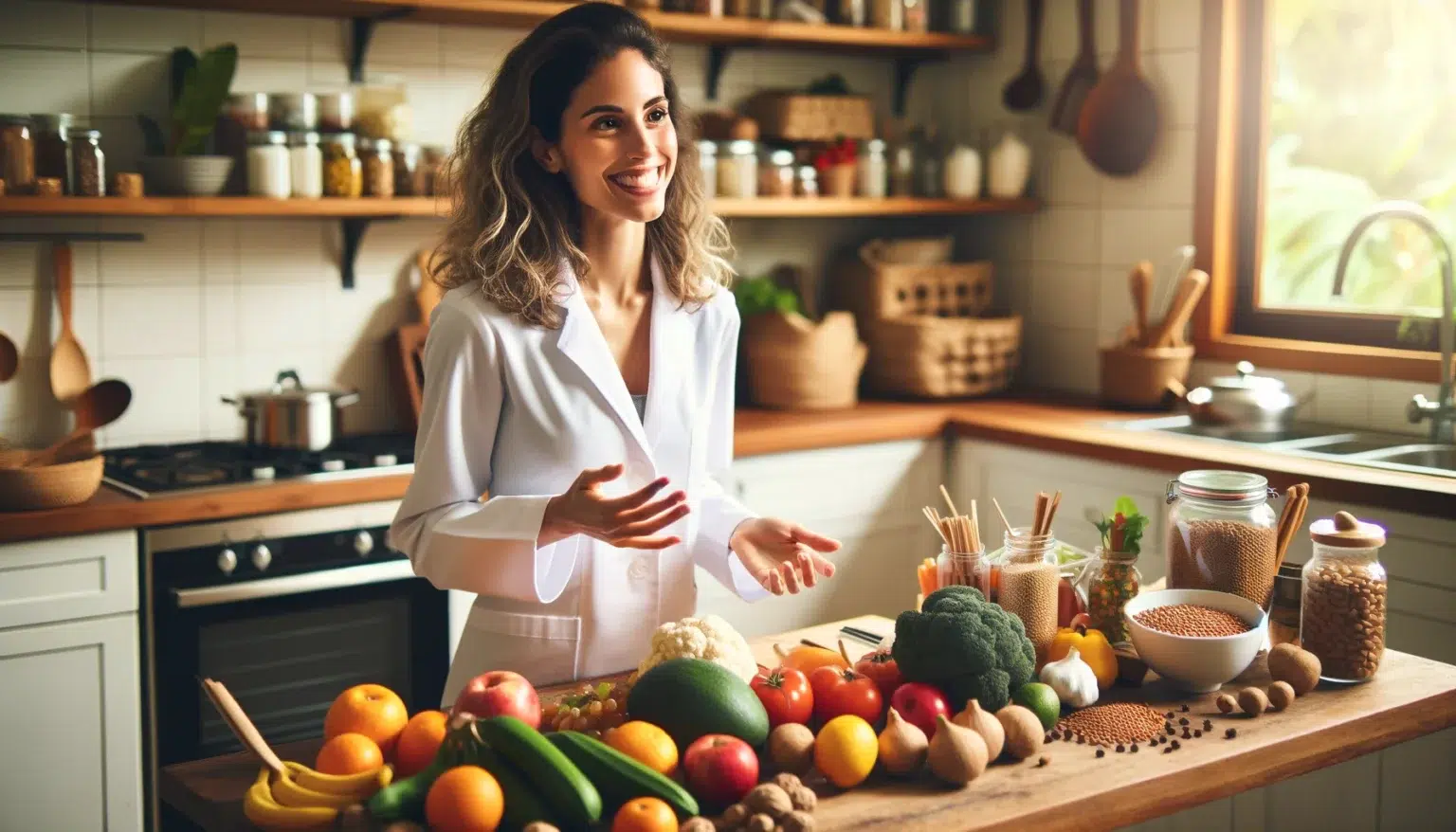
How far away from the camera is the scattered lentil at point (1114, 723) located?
151 cm

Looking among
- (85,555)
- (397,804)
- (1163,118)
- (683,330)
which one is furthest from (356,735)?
(1163,118)

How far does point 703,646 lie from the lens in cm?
154

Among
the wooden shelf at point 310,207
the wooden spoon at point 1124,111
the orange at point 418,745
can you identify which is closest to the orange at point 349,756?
the orange at point 418,745

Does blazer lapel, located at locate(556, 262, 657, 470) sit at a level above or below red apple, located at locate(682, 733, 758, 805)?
above

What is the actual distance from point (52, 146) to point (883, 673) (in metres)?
2.25

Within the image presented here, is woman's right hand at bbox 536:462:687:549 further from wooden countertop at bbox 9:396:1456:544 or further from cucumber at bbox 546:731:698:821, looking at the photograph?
wooden countertop at bbox 9:396:1456:544

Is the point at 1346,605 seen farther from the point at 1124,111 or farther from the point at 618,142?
the point at 1124,111

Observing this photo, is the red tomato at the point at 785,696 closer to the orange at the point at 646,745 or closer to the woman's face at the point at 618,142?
the orange at the point at 646,745

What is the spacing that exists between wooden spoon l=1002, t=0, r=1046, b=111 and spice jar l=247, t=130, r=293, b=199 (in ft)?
6.85

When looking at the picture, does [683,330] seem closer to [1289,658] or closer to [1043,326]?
[1289,658]

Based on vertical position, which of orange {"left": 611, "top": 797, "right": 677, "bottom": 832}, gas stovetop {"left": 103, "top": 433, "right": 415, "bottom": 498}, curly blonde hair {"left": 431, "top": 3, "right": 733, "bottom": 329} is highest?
curly blonde hair {"left": 431, "top": 3, "right": 733, "bottom": 329}

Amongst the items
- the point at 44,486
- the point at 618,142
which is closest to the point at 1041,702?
the point at 618,142

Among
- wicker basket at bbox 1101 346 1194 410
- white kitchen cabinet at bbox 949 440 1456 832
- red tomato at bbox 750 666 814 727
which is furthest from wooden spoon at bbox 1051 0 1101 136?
red tomato at bbox 750 666 814 727

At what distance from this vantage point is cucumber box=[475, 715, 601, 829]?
1.26 meters
